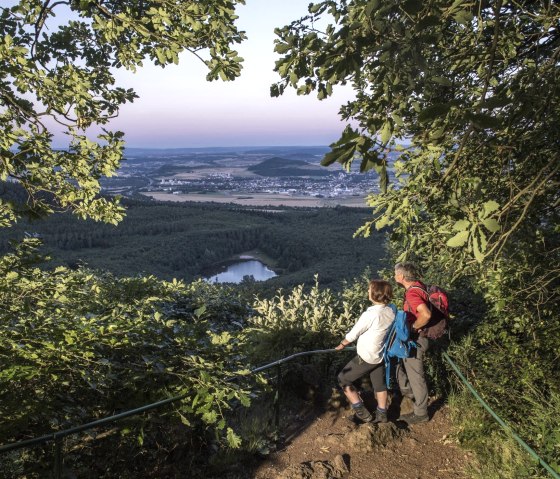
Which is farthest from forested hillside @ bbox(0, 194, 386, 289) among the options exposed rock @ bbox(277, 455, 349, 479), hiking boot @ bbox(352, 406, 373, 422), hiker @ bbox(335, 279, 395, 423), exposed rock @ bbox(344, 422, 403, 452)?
exposed rock @ bbox(277, 455, 349, 479)

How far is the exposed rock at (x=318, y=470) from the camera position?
14.3 feet

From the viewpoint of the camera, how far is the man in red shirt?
15.8 ft

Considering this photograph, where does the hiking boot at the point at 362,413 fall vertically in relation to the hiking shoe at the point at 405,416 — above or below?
above

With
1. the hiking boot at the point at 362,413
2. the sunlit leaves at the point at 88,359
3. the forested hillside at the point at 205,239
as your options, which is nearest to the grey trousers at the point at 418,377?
the hiking boot at the point at 362,413

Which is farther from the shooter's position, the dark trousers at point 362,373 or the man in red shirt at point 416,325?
the dark trousers at point 362,373

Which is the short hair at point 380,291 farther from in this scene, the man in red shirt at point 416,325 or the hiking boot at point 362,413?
the hiking boot at point 362,413

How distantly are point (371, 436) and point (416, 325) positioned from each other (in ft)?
4.79

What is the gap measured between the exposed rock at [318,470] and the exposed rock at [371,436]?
0.35 metres

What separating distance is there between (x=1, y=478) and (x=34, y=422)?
460 mm

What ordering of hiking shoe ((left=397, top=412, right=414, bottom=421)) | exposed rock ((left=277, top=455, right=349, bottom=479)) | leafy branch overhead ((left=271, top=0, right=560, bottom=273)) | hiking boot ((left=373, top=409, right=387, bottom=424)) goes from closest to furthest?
1. leafy branch overhead ((left=271, top=0, right=560, bottom=273))
2. exposed rock ((left=277, top=455, right=349, bottom=479))
3. hiking boot ((left=373, top=409, right=387, bottom=424))
4. hiking shoe ((left=397, top=412, right=414, bottom=421))

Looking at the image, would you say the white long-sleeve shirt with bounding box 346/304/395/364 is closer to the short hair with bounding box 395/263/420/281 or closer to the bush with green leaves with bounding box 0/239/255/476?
the short hair with bounding box 395/263/420/281

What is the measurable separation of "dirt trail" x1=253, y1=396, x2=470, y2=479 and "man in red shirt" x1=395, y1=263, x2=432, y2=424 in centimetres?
Answer: 28

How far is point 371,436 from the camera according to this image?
4969mm

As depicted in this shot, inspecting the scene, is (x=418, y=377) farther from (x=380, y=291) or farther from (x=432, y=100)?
(x=432, y=100)
